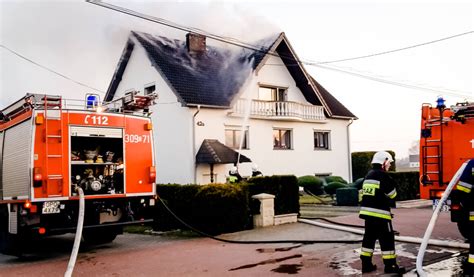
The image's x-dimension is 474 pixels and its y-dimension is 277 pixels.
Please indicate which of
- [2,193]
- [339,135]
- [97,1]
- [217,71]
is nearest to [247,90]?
[217,71]

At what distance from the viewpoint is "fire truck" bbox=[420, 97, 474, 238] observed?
8547mm

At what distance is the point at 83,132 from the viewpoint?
9.62m

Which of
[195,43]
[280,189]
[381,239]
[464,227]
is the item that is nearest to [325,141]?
[195,43]

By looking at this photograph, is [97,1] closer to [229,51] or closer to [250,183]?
[250,183]

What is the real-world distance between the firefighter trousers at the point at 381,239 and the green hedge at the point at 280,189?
17.7 ft

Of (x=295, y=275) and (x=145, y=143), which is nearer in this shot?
(x=295, y=275)

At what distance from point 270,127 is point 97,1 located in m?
12.6

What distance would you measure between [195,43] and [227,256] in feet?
56.9

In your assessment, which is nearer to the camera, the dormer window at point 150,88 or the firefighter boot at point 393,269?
the firefighter boot at point 393,269

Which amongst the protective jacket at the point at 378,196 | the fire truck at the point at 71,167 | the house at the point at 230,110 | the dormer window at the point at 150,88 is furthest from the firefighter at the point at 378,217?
the dormer window at the point at 150,88

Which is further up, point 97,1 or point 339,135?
point 97,1

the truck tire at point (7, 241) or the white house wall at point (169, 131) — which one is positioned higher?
the white house wall at point (169, 131)

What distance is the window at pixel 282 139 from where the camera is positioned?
24.3 meters

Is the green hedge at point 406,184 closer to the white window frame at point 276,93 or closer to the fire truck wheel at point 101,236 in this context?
the white window frame at point 276,93
